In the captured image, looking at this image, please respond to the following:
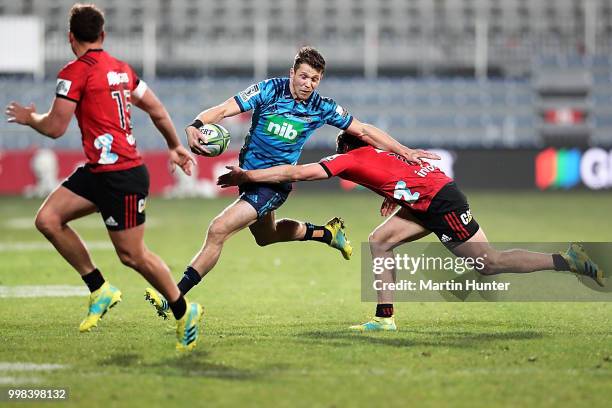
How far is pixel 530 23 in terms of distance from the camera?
30.0 m

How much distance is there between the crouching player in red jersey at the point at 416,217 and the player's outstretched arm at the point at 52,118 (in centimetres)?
153

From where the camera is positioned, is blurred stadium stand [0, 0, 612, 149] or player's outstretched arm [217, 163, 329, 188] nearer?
player's outstretched arm [217, 163, 329, 188]

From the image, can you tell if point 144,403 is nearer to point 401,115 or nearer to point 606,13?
point 401,115

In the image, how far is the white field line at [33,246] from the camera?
583 inches

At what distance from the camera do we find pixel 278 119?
8500 millimetres

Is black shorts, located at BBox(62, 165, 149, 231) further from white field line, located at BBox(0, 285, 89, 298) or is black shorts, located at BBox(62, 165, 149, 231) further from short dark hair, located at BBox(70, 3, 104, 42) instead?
white field line, located at BBox(0, 285, 89, 298)

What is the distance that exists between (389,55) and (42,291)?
2025cm

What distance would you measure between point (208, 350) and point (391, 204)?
2.21m

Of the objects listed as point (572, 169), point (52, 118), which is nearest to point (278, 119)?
point (52, 118)

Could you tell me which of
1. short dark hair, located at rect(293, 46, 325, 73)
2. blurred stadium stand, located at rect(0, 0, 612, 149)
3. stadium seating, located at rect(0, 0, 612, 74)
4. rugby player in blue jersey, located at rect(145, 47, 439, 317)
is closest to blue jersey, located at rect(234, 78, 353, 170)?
rugby player in blue jersey, located at rect(145, 47, 439, 317)

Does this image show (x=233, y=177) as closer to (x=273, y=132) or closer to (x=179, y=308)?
(x=273, y=132)

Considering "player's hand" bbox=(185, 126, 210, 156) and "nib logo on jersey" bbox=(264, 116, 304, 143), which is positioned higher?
"nib logo on jersey" bbox=(264, 116, 304, 143)

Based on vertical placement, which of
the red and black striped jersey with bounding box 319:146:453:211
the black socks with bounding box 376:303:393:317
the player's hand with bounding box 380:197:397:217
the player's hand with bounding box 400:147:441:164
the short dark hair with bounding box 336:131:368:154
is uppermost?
the short dark hair with bounding box 336:131:368:154

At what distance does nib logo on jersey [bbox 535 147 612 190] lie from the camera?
2616 centimetres
